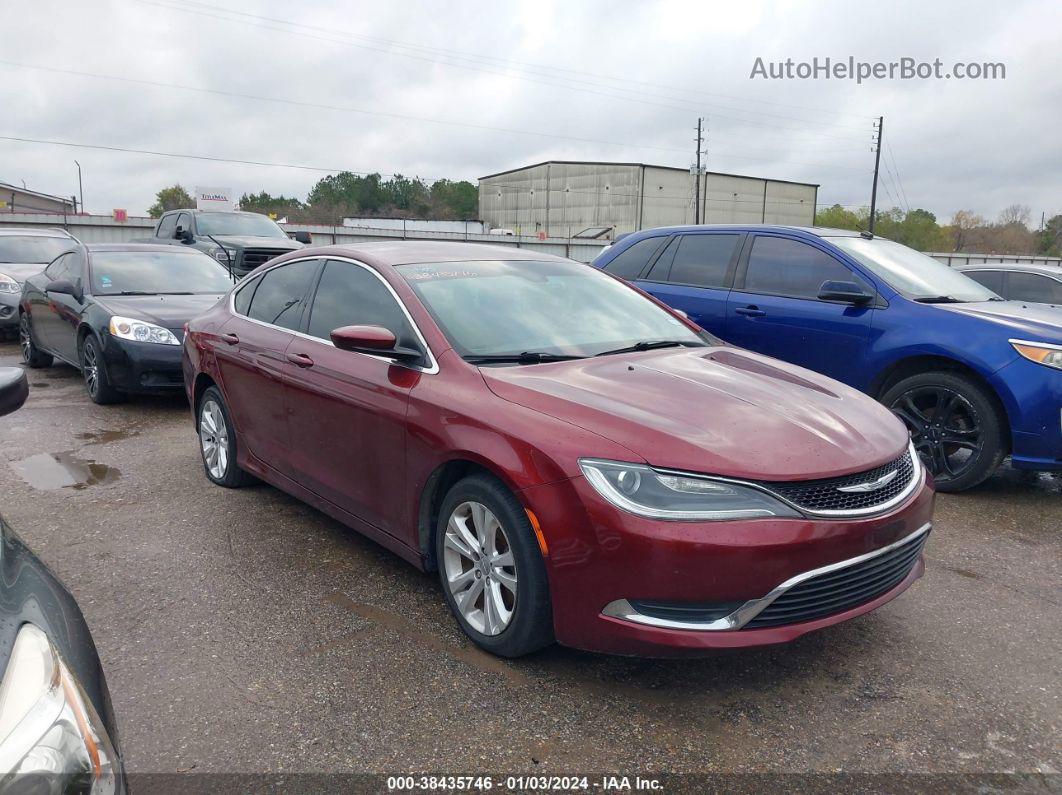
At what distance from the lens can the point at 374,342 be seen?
3354 millimetres

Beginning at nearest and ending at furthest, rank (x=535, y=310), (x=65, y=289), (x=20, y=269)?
(x=535, y=310) < (x=65, y=289) < (x=20, y=269)

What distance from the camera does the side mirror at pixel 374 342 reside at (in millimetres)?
3352

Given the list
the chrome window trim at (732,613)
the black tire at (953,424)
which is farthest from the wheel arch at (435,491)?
the black tire at (953,424)

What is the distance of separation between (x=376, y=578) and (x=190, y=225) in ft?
43.2

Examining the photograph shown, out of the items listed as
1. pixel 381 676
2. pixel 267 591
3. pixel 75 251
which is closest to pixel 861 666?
pixel 381 676

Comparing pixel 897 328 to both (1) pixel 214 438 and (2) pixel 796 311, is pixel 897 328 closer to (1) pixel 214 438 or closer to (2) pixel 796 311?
(2) pixel 796 311

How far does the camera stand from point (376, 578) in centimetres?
383

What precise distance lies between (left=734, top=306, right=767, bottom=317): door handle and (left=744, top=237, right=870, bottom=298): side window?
0.53 feet

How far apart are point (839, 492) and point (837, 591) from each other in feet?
1.10

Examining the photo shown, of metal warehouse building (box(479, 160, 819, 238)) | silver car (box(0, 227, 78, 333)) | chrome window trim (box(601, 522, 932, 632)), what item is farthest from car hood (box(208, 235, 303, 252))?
metal warehouse building (box(479, 160, 819, 238))

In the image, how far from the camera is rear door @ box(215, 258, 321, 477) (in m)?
4.29

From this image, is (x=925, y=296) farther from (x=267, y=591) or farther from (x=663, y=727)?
(x=267, y=591)

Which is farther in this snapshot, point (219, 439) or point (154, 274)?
point (154, 274)

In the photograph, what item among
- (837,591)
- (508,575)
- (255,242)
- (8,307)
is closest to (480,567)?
(508,575)
